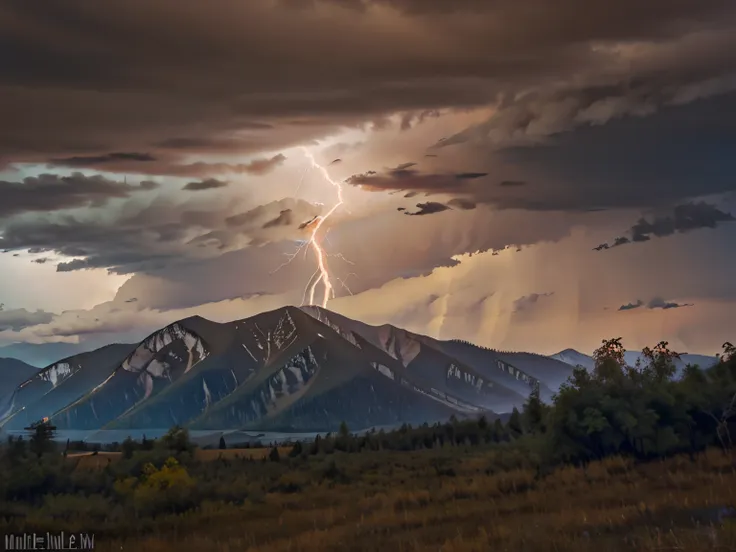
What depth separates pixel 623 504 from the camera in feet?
89.7

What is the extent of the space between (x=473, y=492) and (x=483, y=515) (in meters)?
7.39

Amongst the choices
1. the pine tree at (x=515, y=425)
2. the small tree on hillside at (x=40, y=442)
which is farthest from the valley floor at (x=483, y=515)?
the pine tree at (x=515, y=425)

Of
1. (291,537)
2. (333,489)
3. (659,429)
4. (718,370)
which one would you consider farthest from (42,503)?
(718,370)

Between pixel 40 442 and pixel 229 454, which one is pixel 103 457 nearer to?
pixel 229 454

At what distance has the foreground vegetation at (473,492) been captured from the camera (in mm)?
24297

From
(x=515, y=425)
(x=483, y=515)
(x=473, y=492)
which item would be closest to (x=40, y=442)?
(x=473, y=492)

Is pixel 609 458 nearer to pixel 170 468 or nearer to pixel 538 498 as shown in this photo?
pixel 538 498

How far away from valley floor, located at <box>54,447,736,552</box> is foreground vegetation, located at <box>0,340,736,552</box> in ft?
0.30

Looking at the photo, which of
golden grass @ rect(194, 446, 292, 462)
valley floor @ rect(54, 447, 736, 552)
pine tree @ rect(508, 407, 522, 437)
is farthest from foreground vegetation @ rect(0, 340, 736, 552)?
pine tree @ rect(508, 407, 522, 437)

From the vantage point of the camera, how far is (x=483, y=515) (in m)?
29.0

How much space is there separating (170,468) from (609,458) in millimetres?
20359

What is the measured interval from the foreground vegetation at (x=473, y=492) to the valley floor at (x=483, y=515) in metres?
0.09

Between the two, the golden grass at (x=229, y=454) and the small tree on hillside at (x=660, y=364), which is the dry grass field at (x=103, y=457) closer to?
the golden grass at (x=229, y=454)

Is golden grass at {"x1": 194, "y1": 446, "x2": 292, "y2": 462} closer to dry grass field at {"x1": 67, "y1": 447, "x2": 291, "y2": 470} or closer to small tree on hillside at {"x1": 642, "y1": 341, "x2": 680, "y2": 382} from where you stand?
dry grass field at {"x1": 67, "y1": 447, "x2": 291, "y2": 470}
